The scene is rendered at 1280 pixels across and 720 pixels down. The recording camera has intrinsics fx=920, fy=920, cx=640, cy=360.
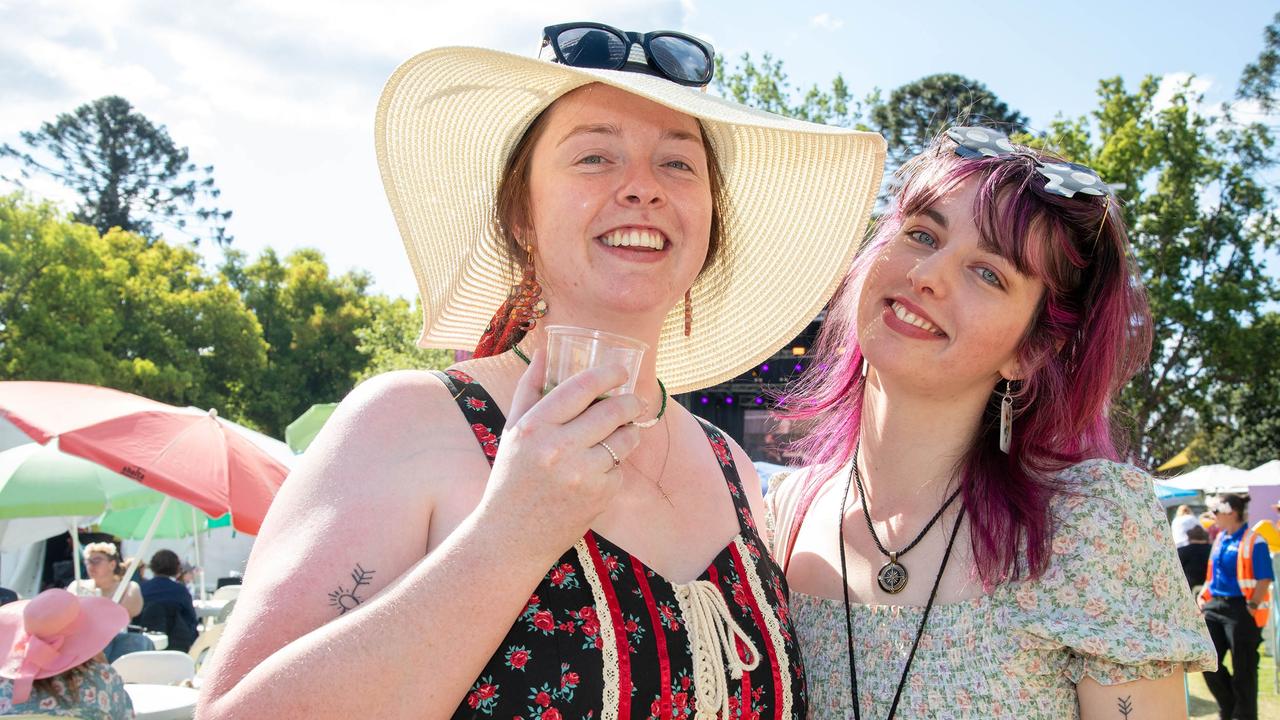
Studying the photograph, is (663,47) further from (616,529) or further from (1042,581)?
(1042,581)

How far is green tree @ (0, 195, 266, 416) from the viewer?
27562 mm

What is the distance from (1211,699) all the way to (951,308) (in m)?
11.0

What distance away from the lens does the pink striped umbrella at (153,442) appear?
611cm

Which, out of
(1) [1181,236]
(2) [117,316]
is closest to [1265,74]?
A: (1) [1181,236]

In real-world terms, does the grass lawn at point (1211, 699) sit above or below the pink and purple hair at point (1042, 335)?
below

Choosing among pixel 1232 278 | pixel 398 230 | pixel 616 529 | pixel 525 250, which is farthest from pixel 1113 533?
→ pixel 1232 278

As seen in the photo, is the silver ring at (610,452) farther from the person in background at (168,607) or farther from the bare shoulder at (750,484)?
the person in background at (168,607)

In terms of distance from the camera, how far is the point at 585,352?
1.47 m

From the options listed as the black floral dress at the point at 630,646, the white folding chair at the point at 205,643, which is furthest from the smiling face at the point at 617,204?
the white folding chair at the point at 205,643

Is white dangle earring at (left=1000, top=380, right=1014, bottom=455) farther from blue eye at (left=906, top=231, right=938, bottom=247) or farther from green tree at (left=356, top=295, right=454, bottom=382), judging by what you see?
green tree at (left=356, top=295, right=454, bottom=382)

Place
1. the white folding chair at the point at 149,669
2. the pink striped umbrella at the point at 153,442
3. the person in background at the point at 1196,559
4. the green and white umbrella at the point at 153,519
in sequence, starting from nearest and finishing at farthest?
1. the pink striped umbrella at the point at 153,442
2. the white folding chair at the point at 149,669
3. the person in background at the point at 1196,559
4. the green and white umbrella at the point at 153,519

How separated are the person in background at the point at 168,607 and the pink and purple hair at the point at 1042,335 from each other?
936 cm

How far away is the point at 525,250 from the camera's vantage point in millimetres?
2178

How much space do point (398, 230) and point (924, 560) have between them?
156cm
